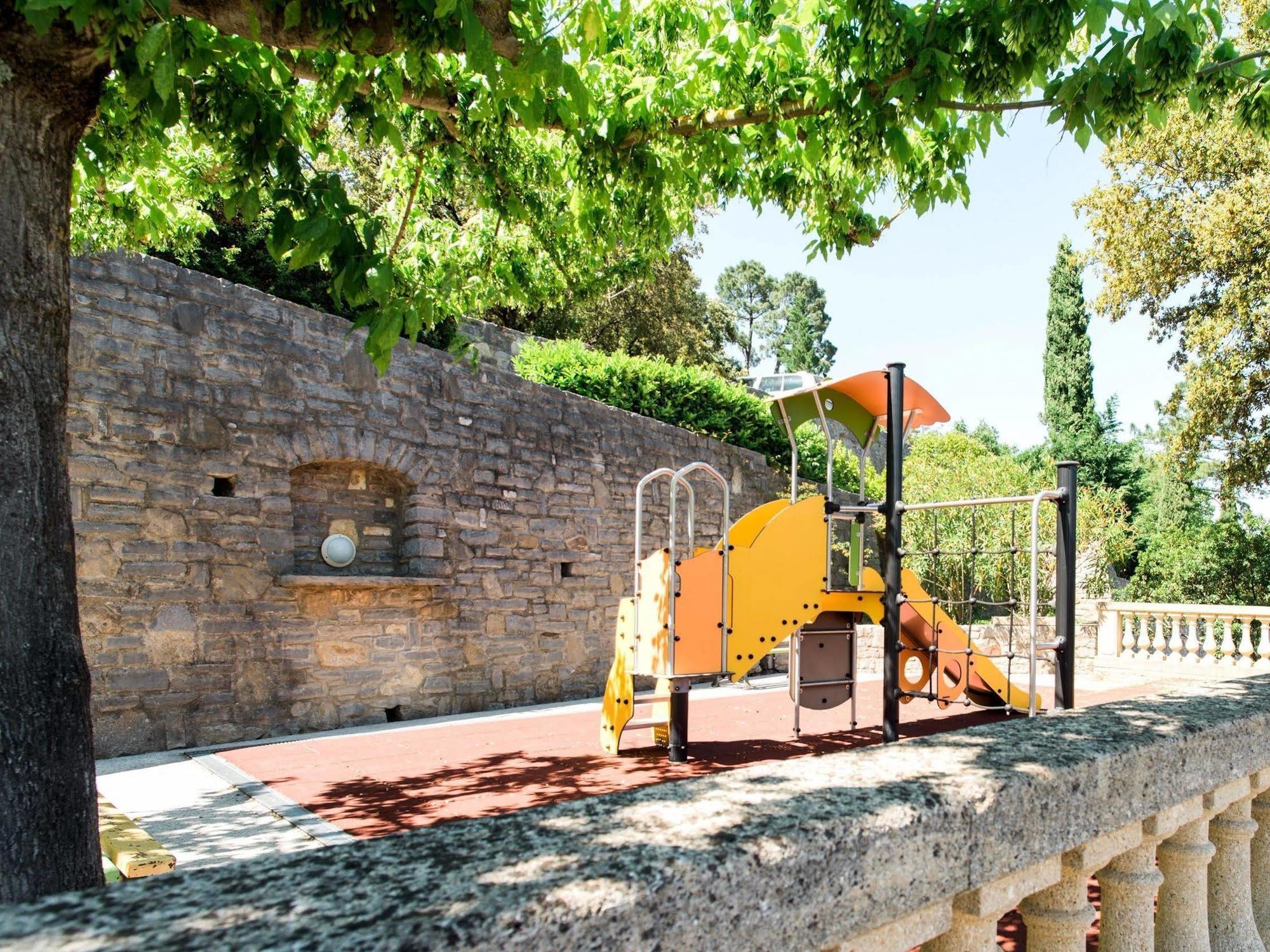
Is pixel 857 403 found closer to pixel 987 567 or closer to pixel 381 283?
pixel 381 283

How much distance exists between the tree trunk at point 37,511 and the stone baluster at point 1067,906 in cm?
223

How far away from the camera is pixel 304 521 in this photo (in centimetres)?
730

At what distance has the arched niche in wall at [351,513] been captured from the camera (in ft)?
24.0

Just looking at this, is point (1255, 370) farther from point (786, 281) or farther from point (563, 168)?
point (786, 281)

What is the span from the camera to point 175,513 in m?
6.40

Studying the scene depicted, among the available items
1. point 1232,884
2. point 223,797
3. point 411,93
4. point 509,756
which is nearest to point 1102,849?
point 1232,884

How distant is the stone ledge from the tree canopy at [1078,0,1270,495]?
10.5 metres

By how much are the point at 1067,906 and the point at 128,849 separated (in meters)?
3.05

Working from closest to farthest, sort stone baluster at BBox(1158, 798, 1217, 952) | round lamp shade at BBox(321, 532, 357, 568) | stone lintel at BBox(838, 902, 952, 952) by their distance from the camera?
stone lintel at BBox(838, 902, 952, 952) → stone baluster at BBox(1158, 798, 1217, 952) → round lamp shade at BBox(321, 532, 357, 568)

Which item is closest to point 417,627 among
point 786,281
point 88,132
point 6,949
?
point 88,132

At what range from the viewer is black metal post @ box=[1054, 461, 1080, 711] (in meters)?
5.80

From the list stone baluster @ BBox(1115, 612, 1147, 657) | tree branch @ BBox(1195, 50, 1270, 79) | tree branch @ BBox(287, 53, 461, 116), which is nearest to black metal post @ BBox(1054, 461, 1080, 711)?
tree branch @ BBox(1195, 50, 1270, 79)

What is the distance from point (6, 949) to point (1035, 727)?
1.76 m

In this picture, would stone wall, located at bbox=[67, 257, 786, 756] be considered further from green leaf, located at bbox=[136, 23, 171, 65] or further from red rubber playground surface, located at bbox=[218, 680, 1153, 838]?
green leaf, located at bbox=[136, 23, 171, 65]
